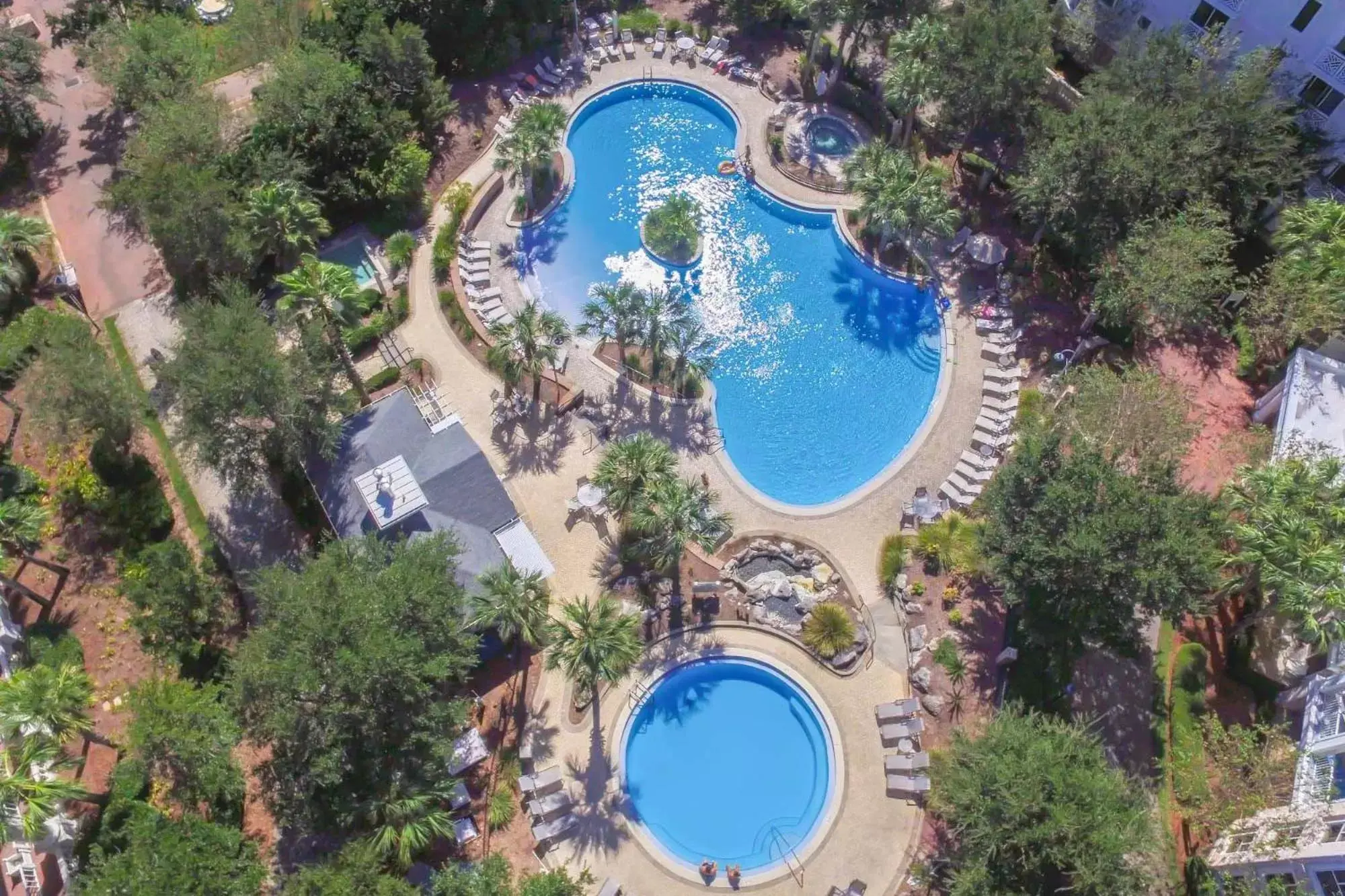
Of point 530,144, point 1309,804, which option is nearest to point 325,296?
point 530,144

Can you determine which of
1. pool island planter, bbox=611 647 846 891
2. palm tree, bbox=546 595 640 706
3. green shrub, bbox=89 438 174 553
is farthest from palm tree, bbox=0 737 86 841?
pool island planter, bbox=611 647 846 891

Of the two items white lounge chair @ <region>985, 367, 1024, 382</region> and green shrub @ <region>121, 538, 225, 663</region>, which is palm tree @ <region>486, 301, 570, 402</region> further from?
white lounge chair @ <region>985, 367, 1024, 382</region>

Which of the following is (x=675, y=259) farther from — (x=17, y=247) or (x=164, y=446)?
(x=17, y=247)

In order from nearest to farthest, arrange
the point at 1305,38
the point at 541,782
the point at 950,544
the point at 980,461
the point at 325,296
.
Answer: the point at 541,782 → the point at 325,296 → the point at 950,544 → the point at 980,461 → the point at 1305,38

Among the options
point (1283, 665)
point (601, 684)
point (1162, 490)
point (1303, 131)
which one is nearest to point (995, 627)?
point (1162, 490)

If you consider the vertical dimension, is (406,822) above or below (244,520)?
above

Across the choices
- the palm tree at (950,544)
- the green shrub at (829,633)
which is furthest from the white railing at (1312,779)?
the green shrub at (829,633)
